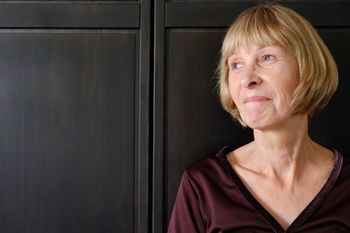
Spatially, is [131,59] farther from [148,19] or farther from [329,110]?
[329,110]

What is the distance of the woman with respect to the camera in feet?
3.21

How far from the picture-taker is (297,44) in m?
0.98

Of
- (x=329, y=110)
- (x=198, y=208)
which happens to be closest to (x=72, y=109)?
(x=198, y=208)

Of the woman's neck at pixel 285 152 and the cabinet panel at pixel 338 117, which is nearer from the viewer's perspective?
the woman's neck at pixel 285 152

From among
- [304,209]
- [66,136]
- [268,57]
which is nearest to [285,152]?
[304,209]

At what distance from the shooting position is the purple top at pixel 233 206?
0.99m

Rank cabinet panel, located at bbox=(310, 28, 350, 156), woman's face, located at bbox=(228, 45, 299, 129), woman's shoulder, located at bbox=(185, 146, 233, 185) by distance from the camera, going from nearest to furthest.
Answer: woman's face, located at bbox=(228, 45, 299, 129), woman's shoulder, located at bbox=(185, 146, 233, 185), cabinet panel, located at bbox=(310, 28, 350, 156)

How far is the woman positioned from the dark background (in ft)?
0.33

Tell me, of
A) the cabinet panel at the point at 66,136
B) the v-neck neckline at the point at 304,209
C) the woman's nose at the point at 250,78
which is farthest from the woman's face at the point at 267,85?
the cabinet panel at the point at 66,136

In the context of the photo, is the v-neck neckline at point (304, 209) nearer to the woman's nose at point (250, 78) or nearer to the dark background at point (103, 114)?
the dark background at point (103, 114)

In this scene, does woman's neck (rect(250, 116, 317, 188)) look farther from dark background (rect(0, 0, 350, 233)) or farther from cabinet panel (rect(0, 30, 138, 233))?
cabinet panel (rect(0, 30, 138, 233))

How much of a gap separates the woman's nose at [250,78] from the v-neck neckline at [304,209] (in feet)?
0.80

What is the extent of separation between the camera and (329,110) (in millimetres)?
1202

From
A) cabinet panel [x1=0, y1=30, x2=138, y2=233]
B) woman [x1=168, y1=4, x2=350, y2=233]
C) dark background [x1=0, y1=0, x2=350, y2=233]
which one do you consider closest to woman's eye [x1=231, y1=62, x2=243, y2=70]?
woman [x1=168, y1=4, x2=350, y2=233]
